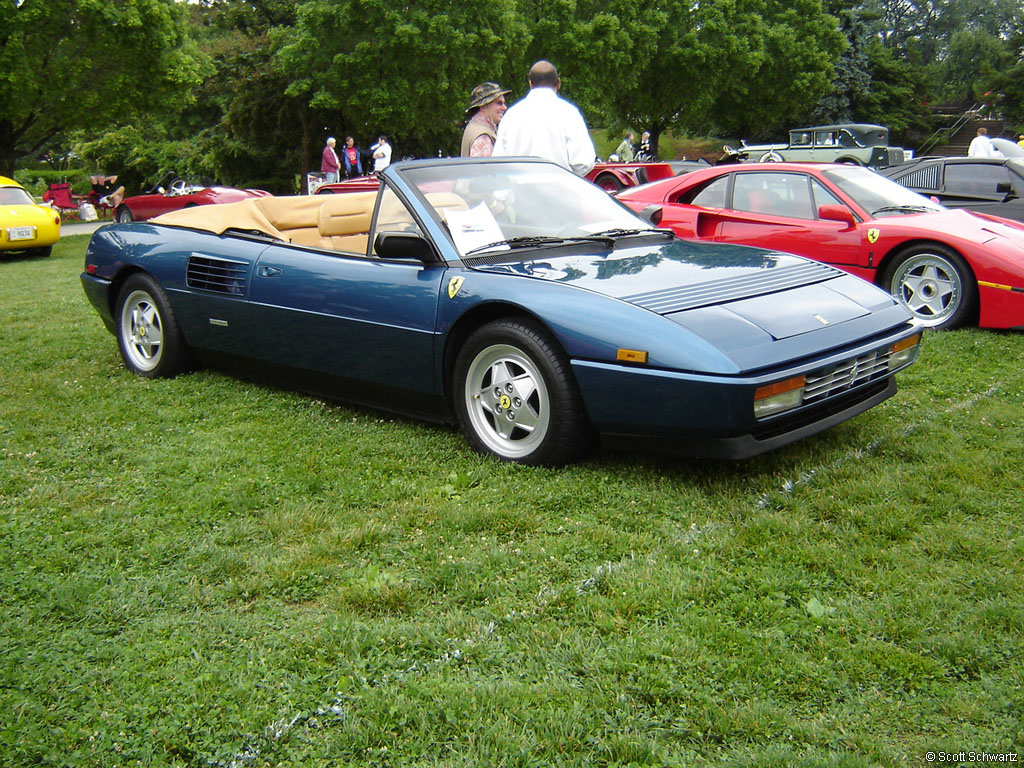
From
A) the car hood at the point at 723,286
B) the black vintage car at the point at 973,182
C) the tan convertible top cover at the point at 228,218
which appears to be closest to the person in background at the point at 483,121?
the tan convertible top cover at the point at 228,218

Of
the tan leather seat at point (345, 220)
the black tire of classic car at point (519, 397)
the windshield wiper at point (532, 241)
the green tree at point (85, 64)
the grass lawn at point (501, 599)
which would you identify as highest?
the green tree at point (85, 64)

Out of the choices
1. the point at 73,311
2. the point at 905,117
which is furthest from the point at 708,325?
the point at 905,117

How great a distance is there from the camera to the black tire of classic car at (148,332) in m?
5.70

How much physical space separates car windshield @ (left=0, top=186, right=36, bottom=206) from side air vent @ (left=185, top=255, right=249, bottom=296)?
37.4 feet

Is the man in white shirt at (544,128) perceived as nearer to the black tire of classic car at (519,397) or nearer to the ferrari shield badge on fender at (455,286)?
the ferrari shield badge on fender at (455,286)

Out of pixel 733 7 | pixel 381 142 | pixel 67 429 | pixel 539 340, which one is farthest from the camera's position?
pixel 733 7

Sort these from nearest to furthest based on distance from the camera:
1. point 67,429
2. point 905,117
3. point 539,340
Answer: point 539,340 → point 67,429 → point 905,117

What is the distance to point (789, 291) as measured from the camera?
13.6 feet

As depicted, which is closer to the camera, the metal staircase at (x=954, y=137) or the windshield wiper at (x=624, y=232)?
the windshield wiper at (x=624, y=232)

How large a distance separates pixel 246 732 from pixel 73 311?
725 centimetres

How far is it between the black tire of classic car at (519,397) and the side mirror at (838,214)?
385cm

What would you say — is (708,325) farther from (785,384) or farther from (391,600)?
(391,600)

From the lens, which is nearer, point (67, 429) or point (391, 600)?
point (391, 600)

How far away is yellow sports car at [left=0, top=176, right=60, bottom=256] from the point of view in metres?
14.4
